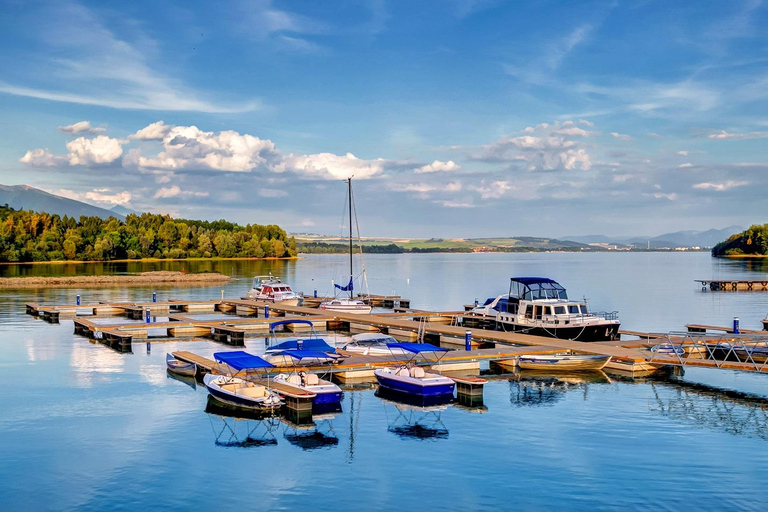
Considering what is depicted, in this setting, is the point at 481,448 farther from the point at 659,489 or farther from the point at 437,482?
the point at 659,489

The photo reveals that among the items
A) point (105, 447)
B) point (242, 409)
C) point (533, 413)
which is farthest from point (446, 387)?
point (105, 447)

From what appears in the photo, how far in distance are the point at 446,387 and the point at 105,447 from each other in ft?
48.2

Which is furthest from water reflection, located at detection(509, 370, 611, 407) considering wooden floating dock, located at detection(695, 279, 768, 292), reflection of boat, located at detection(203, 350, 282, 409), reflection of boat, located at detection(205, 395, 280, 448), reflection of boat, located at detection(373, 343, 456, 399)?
wooden floating dock, located at detection(695, 279, 768, 292)

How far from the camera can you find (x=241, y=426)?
93.6ft

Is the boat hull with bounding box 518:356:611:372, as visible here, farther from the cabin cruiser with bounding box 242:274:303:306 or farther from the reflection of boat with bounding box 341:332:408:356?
the cabin cruiser with bounding box 242:274:303:306

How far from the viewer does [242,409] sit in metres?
30.8

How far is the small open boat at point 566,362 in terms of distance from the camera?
130 feet

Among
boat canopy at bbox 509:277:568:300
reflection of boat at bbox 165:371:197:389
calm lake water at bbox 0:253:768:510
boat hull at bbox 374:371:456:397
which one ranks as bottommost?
calm lake water at bbox 0:253:768:510

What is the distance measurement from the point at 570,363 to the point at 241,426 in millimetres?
19825

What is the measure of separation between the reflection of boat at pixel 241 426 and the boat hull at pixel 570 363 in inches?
677

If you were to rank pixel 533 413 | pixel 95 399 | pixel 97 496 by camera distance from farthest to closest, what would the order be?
pixel 95 399, pixel 533 413, pixel 97 496

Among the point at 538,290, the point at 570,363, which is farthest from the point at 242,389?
the point at 538,290

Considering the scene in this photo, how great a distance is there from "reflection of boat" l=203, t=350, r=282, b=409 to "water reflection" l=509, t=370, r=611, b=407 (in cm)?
1136

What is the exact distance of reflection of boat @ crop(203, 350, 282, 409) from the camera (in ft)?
98.0
